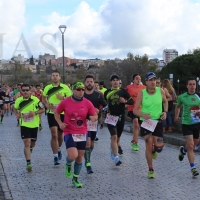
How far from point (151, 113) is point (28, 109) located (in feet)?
9.02

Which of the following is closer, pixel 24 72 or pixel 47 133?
pixel 47 133

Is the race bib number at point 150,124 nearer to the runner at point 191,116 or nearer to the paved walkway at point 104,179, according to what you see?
the runner at point 191,116

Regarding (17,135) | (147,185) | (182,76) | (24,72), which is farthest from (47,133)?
(24,72)

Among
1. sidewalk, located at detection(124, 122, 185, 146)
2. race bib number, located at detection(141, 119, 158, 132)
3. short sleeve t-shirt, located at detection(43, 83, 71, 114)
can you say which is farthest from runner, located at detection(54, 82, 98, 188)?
sidewalk, located at detection(124, 122, 185, 146)

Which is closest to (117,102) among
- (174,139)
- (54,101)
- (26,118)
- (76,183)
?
(54,101)

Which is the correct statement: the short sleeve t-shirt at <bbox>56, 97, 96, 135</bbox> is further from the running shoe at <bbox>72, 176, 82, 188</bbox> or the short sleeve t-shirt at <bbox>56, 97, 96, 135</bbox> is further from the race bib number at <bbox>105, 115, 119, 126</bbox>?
the race bib number at <bbox>105, 115, 119, 126</bbox>

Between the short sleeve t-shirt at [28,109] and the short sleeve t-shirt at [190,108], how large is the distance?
2.97 metres

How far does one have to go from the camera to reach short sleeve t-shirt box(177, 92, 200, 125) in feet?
32.7

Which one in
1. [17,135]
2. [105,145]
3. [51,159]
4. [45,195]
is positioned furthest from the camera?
[17,135]

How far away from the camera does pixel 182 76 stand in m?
82.4

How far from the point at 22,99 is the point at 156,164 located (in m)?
3.16

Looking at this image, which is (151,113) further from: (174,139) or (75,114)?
(174,139)

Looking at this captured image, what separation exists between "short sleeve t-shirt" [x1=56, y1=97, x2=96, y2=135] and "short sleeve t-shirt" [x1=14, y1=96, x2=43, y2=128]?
7.15ft

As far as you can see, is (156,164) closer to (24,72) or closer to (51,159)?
(51,159)
